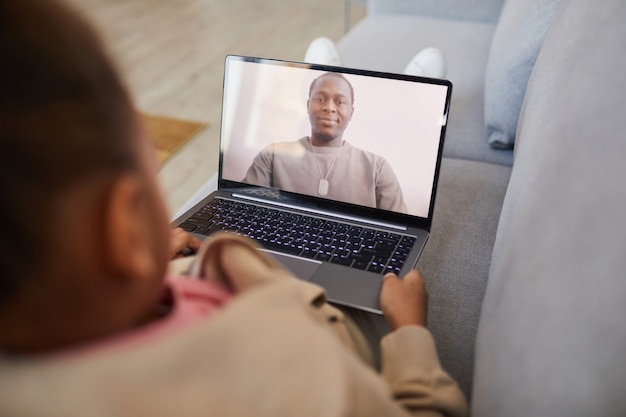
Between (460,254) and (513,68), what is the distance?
18.1 inches

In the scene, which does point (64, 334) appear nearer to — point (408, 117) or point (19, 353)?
point (19, 353)

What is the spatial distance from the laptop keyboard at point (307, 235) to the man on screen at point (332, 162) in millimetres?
51

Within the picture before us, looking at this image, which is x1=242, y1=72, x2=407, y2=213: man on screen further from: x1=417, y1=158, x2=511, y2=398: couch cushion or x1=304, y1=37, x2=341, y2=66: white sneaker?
x1=304, y1=37, x2=341, y2=66: white sneaker

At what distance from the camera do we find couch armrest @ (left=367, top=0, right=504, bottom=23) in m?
2.00

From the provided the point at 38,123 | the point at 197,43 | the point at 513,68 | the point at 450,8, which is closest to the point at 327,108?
the point at 513,68

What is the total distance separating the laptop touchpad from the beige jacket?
363 millimetres

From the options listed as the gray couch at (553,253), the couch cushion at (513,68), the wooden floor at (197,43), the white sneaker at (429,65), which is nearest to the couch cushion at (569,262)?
the gray couch at (553,253)

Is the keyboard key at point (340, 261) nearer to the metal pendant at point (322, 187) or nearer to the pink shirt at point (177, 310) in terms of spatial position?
the metal pendant at point (322, 187)

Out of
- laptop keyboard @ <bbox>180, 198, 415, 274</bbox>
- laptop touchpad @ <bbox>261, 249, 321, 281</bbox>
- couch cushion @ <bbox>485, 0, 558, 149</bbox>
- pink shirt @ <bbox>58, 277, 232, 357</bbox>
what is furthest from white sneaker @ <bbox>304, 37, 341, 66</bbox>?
pink shirt @ <bbox>58, 277, 232, 357</bbox>

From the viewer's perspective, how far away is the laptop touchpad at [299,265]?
0.85m

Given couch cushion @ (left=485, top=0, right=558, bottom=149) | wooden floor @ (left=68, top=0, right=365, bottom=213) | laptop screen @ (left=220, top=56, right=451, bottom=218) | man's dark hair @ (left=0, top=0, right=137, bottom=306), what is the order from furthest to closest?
1. wooden floor @ (left=68, top=0, right=365, bottom=213)
2. couch cushion @ (left=485, top=0, right=558, bottom=149)
3. laptop screen @ (left=220, top=56, right=451, bottom=218)
4. man's dark hair @ (left=0, top=0, right=137, bottom=306)

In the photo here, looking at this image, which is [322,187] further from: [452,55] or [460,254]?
[452,55]

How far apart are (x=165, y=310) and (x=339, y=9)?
11.6 ft

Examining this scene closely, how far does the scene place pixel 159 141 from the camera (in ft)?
7.21
